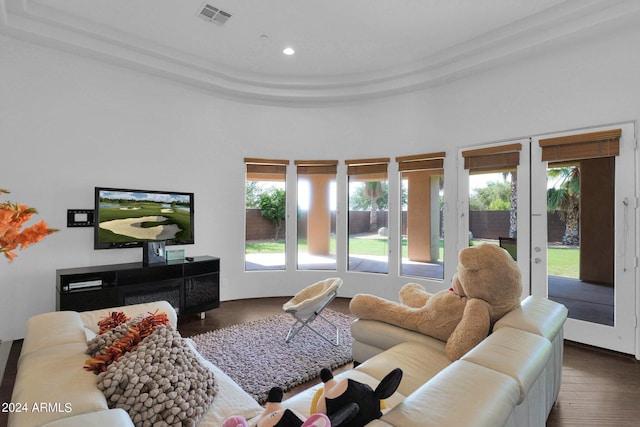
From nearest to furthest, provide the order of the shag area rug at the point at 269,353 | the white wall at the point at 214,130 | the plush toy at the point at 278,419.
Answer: the plush toy at the point at 278,419 < the shag area rug at the point at 269,353 < the white wall at the point at 214,130

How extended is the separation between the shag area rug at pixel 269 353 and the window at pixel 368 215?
4.59 ft

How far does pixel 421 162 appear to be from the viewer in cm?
449

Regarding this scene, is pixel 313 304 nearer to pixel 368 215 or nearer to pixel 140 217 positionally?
pixel 368 215

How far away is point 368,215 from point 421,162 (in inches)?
45.7

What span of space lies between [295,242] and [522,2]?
13.4 feet

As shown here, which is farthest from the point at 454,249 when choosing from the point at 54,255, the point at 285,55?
the point at 54,255

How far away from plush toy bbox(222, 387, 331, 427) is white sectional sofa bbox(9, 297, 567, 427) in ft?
0.73

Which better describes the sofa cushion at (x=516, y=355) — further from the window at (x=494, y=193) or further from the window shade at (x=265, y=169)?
the window shade at (x=265, y=169)

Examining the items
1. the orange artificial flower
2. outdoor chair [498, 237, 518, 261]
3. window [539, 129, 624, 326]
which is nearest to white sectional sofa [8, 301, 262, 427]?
the orange artificial flower

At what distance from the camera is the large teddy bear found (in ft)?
6.23

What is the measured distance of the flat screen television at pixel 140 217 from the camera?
12.0 feet

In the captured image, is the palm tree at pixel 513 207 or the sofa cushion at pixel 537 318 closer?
the sofa cushion at pixel 537 318

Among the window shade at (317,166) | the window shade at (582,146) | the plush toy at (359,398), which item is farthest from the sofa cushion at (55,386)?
the window shade at (582,146)

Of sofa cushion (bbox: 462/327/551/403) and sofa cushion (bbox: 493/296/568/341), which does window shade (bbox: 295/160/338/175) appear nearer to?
sofa cushion (bbox: 493/296/568/341)
